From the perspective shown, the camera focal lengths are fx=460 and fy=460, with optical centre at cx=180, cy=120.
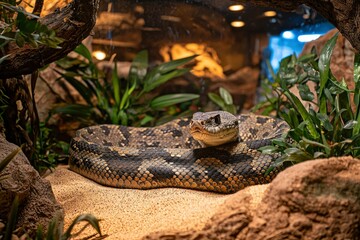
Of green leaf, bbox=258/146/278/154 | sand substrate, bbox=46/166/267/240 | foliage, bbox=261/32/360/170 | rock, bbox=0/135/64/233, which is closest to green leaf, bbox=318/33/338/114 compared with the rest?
foliage, bbox=261/32/360/170

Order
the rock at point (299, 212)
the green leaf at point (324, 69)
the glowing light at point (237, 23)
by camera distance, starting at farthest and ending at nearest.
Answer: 1. the glowing light at point (237, 23)
2. the green leaf at point (324, 69)
3. the rock at point (299, 212)

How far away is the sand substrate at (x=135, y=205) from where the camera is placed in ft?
11.9

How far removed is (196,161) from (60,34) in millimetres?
1888

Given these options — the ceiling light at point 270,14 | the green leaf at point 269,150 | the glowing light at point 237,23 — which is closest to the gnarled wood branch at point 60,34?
the green leaf at point 269,150

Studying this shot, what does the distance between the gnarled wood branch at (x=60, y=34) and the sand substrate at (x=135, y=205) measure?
140cm

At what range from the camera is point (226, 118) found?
5098 mm

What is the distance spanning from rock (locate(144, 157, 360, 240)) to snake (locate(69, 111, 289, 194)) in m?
1.24

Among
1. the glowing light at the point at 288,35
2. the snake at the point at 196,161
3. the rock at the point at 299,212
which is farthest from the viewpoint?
the glowing light at the point at 288,35

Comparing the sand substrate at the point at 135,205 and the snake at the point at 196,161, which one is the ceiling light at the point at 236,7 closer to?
the snake at the point at 196,161

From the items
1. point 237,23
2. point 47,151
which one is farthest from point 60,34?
point 237,23

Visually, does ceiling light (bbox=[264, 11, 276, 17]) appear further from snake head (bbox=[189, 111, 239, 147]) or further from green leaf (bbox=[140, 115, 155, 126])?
snake head (bbox=[189, 111, 239, 147])

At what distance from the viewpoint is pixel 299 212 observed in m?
3.25

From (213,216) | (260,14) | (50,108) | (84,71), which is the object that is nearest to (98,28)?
(84,71)

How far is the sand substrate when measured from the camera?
361 cm
